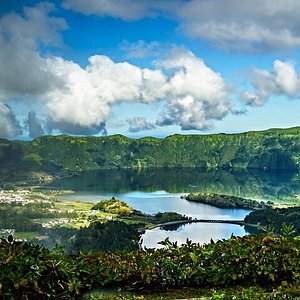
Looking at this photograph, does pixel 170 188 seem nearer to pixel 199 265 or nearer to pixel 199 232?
pixel 199 232

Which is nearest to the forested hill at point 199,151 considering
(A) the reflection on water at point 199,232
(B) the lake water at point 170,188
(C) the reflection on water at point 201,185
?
(C) the reflection on water at point 201,185

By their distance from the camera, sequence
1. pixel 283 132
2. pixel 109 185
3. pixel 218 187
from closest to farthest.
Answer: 1. pixel 109 185
2. pixel 218 187
3. pixel 283 132

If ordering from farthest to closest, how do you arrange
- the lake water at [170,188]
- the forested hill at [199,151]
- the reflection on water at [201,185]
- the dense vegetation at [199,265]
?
the forested hill at [199,151] < the reflection on water at [201,185] < the lake water at [170,188] < the dense vegetation at [199,265]

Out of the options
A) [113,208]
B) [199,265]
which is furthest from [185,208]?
[199,265]

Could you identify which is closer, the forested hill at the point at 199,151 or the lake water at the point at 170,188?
the lake water at the point at 170,188

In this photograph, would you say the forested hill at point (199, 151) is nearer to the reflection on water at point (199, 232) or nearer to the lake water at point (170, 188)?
the lake water at point (170, 188)

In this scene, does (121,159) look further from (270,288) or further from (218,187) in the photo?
(270,288)

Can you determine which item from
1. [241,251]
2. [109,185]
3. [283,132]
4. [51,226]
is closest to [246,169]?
[283,132]

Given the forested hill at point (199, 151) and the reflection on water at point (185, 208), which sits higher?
the forested hill at point (199, 151)

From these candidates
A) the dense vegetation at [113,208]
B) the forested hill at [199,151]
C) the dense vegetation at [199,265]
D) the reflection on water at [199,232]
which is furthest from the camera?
the forested hill at [199,151]

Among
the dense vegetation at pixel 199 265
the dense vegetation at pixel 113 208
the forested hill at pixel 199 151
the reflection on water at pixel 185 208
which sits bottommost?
the reflection on water at pixel 185 208

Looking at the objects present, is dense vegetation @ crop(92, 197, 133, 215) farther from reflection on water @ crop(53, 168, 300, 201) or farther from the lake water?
reflection on water @ crop(53, 168, 300, 201)
